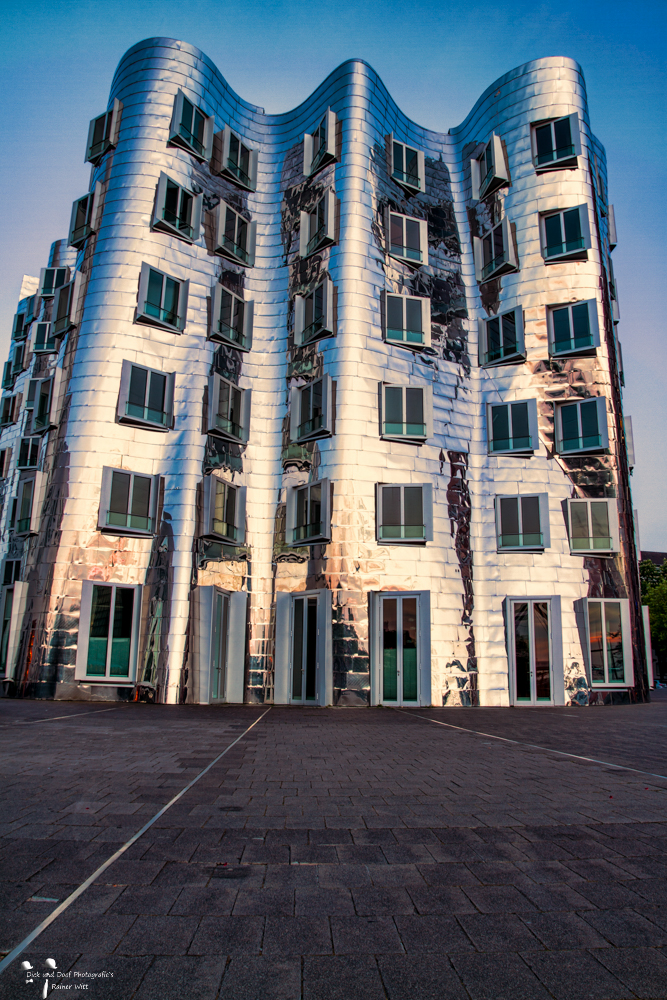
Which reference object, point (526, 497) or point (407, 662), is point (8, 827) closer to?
point (407, 662)

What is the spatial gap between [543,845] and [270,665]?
19.4 m

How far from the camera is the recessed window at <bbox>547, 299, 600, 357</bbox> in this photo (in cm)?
2511

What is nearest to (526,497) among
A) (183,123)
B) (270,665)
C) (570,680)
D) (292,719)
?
(570,680)

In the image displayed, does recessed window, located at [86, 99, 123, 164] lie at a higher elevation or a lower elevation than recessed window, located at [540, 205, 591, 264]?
higher

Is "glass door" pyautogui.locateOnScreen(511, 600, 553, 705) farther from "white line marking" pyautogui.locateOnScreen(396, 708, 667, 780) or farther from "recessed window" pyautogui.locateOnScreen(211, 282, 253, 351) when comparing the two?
"recessed window" pyautogui.locateOnScreen(211, 282, 253, 351)

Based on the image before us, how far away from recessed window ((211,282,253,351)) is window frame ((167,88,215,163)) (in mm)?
5574

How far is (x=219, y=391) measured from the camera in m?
24.0

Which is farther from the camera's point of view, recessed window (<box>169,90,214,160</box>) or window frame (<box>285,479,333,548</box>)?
recessed window (<box>169,90,214,160</box>)

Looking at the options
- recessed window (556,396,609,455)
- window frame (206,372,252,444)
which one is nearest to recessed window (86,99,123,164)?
window frame (206,372,252,444)

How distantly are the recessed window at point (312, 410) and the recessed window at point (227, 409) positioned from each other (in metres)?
1.96

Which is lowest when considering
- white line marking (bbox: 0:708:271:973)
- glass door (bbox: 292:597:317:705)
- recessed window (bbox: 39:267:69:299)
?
white line marking (bbox: 0:708:271:973)

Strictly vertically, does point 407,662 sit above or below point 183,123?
below

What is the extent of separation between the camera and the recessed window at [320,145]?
84.1ft

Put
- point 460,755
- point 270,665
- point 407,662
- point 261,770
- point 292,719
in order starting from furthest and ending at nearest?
point 270,665 → point 407,662 → point 292,719 → point 460,755 → point 261,770
